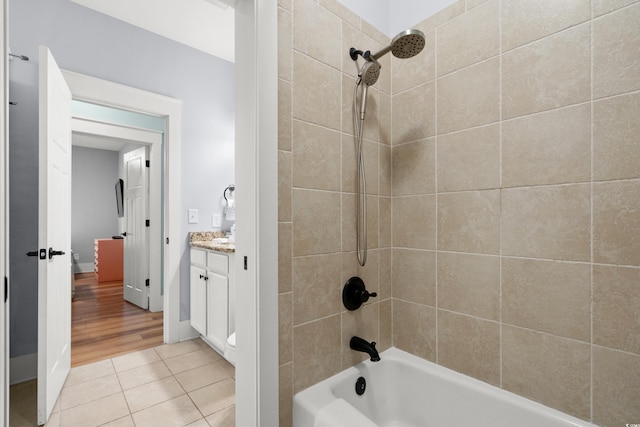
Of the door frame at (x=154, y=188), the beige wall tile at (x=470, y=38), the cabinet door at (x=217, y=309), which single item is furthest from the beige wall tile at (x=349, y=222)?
the door frame at (x=154, y=188)

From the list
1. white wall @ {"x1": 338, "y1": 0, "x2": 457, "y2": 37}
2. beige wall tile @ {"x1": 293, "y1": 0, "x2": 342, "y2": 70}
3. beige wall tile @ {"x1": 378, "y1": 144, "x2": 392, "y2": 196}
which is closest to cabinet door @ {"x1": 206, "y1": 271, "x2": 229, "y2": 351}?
beige wall tile @ {"x1": 378, "y1": 144, "x2": 392, "y2": 196}

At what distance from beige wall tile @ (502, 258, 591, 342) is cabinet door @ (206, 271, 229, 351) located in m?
1.72

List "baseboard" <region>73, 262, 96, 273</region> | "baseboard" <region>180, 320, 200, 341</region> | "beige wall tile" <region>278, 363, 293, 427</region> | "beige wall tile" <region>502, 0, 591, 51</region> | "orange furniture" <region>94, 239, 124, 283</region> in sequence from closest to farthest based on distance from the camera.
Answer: "beige wall tile" <region>502, 0, 591, 51</region>, "beige wall tile" <region>278, 363, 293, 427</region>, "baseboard" <region>180, 320, 200, 341</region>, "orange furniture" <region>94, 239, 124, 283</region>, "baseboard" <region>73, 262, 96, 273</region>

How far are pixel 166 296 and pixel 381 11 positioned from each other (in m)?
2.72

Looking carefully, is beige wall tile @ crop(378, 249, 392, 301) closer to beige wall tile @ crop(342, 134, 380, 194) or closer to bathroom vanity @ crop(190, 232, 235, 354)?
beige wall tile @ crop(342, 134, 380, 194)

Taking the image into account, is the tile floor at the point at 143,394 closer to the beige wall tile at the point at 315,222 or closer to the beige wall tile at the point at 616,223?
the beige wall tile at the point at 315,222

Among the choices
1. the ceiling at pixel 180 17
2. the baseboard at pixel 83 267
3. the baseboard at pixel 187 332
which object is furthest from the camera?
the baseboard at pixel 83 267

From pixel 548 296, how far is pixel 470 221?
0.38 m

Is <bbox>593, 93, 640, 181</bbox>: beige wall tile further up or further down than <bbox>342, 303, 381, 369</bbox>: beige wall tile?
further up

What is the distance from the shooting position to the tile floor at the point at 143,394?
63.2 inches

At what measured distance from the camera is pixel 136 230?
150 inches

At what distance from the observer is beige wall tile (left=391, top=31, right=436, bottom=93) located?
1383mm

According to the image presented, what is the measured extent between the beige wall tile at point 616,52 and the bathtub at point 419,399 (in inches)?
43.5

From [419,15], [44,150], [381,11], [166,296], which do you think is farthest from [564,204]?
[166,296]
